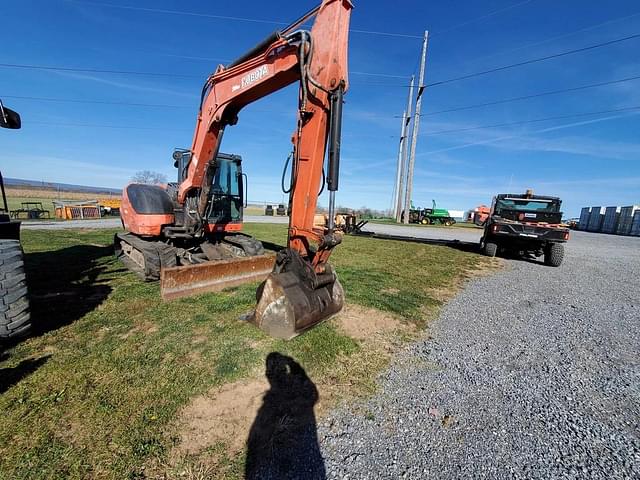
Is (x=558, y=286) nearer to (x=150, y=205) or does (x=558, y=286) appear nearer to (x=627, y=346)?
(x=627, y=346)

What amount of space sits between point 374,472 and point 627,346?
430cm

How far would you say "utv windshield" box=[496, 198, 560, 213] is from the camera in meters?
9.73

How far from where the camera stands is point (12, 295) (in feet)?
10.0

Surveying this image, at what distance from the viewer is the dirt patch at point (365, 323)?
3787 mm

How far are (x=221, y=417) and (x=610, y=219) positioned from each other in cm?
4614

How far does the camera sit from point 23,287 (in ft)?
10.3

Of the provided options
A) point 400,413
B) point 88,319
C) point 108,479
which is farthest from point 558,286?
point 88,319

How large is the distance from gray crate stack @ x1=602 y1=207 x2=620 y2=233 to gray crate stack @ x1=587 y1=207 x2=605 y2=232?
0.76m

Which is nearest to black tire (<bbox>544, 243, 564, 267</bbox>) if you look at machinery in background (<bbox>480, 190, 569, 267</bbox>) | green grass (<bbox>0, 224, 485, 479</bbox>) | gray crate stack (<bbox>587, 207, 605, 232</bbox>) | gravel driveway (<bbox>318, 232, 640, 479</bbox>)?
machinery in background (<bbox>480, 190, 569, 267</bbox>)

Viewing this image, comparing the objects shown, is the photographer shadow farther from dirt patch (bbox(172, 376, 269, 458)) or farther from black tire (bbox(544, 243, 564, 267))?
black tire (bbox(544, 243, 564, 267))

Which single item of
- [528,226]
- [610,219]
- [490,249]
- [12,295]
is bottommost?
[490,249]

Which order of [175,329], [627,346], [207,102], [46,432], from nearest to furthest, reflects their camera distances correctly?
[46,432]
[175,329]
[627,346]
[207,102]

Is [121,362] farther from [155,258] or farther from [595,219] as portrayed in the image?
[595,219]

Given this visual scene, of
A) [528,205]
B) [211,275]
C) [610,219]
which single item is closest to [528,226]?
[528,205]
